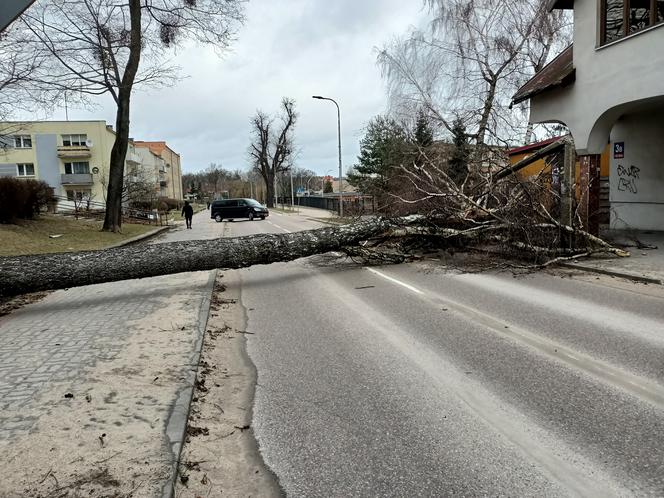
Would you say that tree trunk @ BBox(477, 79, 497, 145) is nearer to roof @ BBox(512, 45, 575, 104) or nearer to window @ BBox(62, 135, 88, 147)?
roof @ BBox(512, 45, 575, 104)

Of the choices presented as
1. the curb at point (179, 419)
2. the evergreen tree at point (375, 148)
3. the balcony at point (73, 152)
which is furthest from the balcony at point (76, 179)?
the curb at point (179, 419)

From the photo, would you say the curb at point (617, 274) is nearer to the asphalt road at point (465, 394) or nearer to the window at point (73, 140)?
the asphalt road at point (465, 394)

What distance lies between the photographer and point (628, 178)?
15828 mm

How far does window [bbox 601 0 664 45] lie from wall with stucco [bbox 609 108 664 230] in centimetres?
331

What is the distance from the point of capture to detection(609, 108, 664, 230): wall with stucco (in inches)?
589

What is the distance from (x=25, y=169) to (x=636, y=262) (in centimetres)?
6558

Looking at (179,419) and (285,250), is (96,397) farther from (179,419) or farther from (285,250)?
(285,250)

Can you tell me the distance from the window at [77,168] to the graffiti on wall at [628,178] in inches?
2332

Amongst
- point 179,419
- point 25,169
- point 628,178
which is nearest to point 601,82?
point 628,178

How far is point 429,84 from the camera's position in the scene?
29.4 meters

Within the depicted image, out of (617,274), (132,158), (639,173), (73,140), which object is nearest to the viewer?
(617,274)

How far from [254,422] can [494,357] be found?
250 centimetres

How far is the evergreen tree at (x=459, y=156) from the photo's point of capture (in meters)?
15.8

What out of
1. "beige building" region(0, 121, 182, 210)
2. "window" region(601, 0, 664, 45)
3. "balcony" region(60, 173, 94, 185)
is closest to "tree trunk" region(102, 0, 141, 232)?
"window" region(601, 0, 664, 45)
